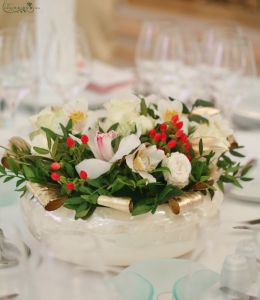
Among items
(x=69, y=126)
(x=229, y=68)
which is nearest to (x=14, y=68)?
(x=229, y=68)

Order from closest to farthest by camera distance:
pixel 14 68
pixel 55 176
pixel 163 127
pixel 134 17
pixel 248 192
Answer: pixel 55 176 → pixel 163 127 → pixel 248 192 → pixel 14 68 → pixel 134 17

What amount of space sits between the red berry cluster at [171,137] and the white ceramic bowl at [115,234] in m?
0.11

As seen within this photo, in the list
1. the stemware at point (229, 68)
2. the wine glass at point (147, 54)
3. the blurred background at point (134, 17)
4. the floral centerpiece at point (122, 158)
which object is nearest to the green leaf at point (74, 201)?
the floral centerpiece at point (122, 158)

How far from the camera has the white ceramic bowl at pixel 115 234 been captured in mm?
977

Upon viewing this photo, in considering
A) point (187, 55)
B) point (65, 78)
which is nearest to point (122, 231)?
point (65, 78)

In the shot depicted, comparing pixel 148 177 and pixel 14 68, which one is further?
pixel 14 68

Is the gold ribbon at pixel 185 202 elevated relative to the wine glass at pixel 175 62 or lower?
elevated

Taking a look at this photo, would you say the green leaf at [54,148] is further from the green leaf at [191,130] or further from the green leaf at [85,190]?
the green leaf at [191,130]

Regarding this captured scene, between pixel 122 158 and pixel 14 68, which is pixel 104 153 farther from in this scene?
pixel 14 68

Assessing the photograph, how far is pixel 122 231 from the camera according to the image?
984 millimetres

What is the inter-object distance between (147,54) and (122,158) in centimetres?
101

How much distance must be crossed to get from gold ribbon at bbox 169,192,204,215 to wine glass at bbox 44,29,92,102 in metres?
0.75

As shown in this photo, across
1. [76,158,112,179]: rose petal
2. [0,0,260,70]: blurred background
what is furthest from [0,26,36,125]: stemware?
[0,0,260,70]: blurred background

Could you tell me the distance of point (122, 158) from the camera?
1.01m
